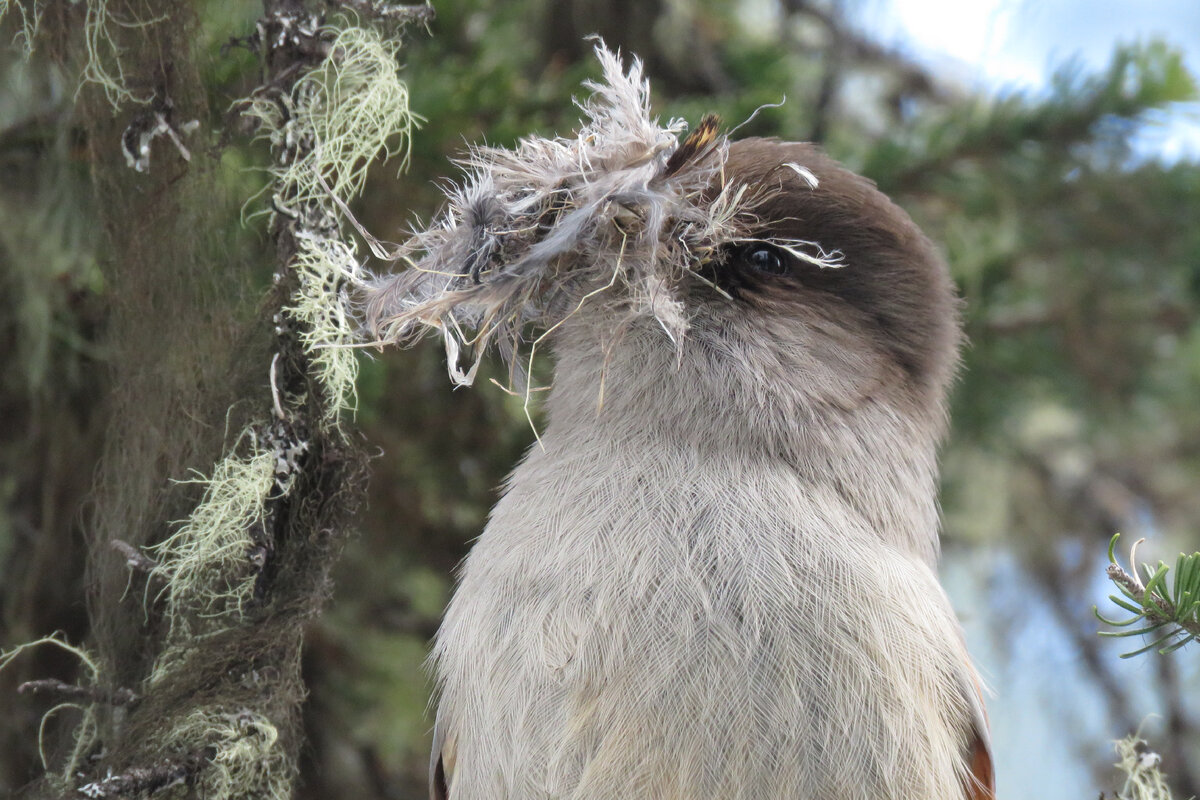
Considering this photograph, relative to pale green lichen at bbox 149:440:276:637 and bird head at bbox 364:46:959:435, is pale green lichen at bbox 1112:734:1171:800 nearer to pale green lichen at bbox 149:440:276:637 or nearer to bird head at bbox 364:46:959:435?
bird head at bbox 364:46:959:435

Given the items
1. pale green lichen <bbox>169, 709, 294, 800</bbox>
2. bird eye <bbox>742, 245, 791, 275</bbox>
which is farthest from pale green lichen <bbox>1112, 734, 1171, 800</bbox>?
pale green lichen <bbox>169, 709, 294, 800</bbox>

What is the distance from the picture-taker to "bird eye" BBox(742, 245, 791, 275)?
4.88ft

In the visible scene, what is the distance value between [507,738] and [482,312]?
50 centimetres

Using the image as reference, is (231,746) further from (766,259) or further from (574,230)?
(766,259)

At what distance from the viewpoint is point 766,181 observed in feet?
4.80

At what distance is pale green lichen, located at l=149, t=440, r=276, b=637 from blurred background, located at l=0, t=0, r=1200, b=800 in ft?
0.25

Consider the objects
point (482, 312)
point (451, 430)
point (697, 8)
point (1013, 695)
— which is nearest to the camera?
point (482, 312)

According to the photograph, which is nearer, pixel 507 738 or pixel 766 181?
pixel 507 738

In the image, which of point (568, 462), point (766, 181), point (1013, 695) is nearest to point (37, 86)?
point (568, 462)

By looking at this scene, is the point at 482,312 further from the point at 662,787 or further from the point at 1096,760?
the point at 1096,760

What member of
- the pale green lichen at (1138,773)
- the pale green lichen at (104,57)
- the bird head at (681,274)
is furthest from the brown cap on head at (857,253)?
the pale green lichen at (104,57)

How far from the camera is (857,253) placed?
5.12 ft

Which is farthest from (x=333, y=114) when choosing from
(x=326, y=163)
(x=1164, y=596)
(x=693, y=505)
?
(x=1164, y=596)

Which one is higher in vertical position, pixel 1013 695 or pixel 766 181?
pixel 766 181
